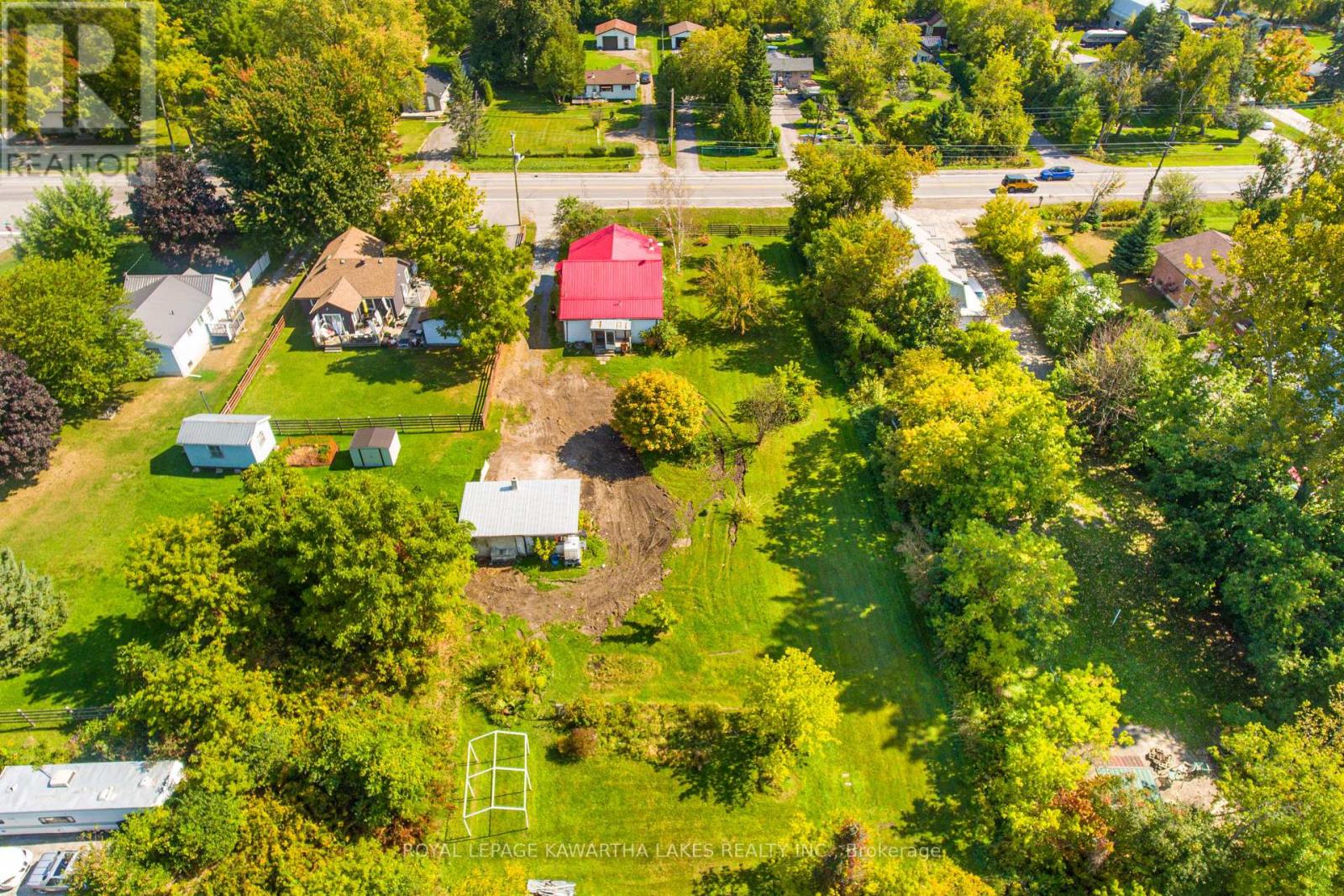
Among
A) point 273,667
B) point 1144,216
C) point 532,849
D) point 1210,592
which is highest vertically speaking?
point 1144,216

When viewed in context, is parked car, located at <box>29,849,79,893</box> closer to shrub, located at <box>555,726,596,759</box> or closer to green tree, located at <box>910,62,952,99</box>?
shrub, located at <box>555,726,596,759</box>

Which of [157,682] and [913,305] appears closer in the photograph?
[157,682]

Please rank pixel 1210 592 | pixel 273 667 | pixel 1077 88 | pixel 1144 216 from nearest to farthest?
1. pixel 273 667
2. pixel 1210 592
3. pixel 1144 216
4. pixel 1077 88

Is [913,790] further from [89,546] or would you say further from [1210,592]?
[89,546]

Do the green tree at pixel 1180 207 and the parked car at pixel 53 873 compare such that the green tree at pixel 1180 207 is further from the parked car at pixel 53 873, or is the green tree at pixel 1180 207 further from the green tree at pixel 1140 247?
the parked car at pixel 53 873

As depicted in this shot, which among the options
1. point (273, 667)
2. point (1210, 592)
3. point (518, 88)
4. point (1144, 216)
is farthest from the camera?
point (518, 88)

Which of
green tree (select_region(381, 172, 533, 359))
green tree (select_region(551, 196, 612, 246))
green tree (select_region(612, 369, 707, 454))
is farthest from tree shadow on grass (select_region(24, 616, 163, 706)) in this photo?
green tree (select_region(551, 196, 612, 246))

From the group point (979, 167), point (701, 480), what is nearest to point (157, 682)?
point (701, 480)

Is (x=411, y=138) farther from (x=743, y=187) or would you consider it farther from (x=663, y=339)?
(x=663, y=339)
